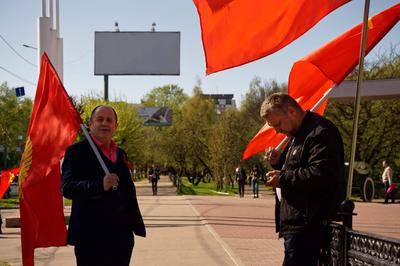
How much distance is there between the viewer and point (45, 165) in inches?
231

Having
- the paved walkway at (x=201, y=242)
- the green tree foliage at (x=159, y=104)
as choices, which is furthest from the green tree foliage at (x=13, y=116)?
the paved walkway at (x=201, y=242)

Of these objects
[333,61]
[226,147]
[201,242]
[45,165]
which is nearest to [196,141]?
[226,147]

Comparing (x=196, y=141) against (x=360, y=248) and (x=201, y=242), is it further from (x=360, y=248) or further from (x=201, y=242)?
(x=360, y=248)

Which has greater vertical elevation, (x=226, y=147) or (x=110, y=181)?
(x=110, y=181)

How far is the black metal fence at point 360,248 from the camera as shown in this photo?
323 cm

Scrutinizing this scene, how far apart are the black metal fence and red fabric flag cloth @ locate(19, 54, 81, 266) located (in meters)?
2.88

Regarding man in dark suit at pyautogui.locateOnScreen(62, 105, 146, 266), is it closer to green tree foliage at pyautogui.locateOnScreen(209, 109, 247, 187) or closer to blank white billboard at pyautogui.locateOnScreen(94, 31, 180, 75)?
green tree foliage at pyautogui.locateOnScreen(209, 109, 247, 187)

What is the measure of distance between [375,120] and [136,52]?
19508 mm

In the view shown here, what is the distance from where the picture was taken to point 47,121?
6.07 m

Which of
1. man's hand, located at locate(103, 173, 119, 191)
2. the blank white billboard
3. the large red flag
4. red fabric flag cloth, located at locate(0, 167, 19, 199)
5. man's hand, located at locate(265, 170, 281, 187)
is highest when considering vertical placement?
the blank white billboard

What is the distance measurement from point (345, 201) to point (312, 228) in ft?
0.96

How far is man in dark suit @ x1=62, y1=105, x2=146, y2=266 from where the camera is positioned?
4.42 metres

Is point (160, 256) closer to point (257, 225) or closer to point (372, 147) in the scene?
point (257, 225)

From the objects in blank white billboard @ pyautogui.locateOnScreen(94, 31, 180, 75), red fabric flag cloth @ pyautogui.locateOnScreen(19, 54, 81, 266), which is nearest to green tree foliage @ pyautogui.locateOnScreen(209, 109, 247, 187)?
blank white billboard @ pyautogui.locateOnScreen(94, 31, 180, 75)
